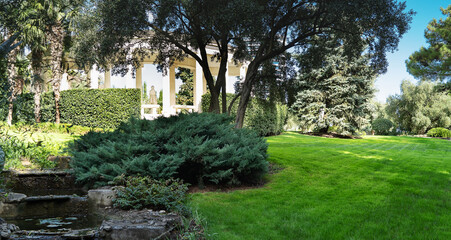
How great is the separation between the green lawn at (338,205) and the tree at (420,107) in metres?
27.0

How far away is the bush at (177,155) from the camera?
594cm

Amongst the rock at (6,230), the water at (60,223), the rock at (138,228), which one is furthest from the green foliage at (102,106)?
the rock at (138,228)

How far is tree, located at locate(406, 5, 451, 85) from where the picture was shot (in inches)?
625

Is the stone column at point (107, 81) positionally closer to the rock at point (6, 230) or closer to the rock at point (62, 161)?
the rock at point (62, 161)

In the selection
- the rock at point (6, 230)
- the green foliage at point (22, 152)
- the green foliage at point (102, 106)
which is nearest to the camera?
the rock at point (6, 230)

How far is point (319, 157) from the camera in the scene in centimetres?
970

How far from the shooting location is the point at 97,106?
18.0 meters

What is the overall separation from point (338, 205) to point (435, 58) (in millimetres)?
15749

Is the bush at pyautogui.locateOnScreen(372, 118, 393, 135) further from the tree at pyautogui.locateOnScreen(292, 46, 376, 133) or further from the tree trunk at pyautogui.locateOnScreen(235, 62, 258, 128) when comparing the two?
the tree trunk at pyautogui.locateOnScreen(235, 62, 258, 128)

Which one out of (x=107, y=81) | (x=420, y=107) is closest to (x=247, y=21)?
(x=107, y=81)

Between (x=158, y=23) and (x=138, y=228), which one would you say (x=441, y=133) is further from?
(x=138, y=228)

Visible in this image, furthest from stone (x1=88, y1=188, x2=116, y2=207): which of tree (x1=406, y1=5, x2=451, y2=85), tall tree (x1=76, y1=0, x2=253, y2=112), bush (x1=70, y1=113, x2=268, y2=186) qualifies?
tree (x1=406, y1=5, x2=451, y2=85)

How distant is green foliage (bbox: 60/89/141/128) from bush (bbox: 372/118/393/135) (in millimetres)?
24791

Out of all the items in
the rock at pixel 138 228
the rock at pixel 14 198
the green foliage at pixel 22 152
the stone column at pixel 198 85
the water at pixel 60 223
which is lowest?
the water at pixel 60 223
